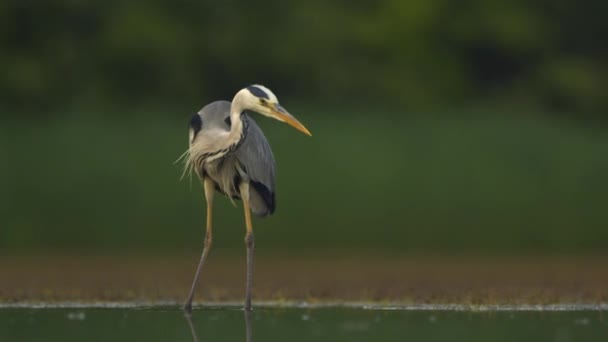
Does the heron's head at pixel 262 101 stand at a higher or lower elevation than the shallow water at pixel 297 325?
higher

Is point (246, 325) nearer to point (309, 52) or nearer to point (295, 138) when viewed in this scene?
point (295, 138)

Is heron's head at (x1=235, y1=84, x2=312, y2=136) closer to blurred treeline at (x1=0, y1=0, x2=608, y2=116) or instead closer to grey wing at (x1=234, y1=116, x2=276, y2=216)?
grey wing at (x1=234, y1=116, x2=276, y2=216)

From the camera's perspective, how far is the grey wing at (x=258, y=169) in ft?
34.7

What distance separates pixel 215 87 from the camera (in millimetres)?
23938

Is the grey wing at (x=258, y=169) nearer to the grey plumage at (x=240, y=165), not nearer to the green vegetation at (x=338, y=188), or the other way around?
→ the grey plumage at (x=240, y=165)

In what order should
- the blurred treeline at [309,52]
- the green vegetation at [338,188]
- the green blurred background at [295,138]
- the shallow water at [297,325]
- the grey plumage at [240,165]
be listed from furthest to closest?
the blurred treeline at [309,52], the green blurred background at [295,138], the green vegetation at [338,188], the grey plumage at [240,165], the shallow water at [297,325]

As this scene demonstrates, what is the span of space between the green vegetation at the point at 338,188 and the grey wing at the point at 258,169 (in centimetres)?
592

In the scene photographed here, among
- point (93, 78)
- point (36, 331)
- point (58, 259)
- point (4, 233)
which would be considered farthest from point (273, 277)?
point (93, 78)

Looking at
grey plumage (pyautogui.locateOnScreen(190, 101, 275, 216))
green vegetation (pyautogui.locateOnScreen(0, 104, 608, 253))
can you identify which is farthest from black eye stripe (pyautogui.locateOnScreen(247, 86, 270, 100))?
green vegetation (pyautogui.locateOnScreen(0, 104, 608, 253))

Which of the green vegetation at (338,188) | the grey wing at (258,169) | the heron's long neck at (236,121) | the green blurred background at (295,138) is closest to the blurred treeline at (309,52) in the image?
the green blurred background at (295,138)

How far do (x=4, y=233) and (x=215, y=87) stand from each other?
7492 mm

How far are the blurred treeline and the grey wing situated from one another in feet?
38.1

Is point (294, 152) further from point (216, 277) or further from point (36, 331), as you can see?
point (36, 331)

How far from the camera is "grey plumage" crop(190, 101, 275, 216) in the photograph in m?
10.5
